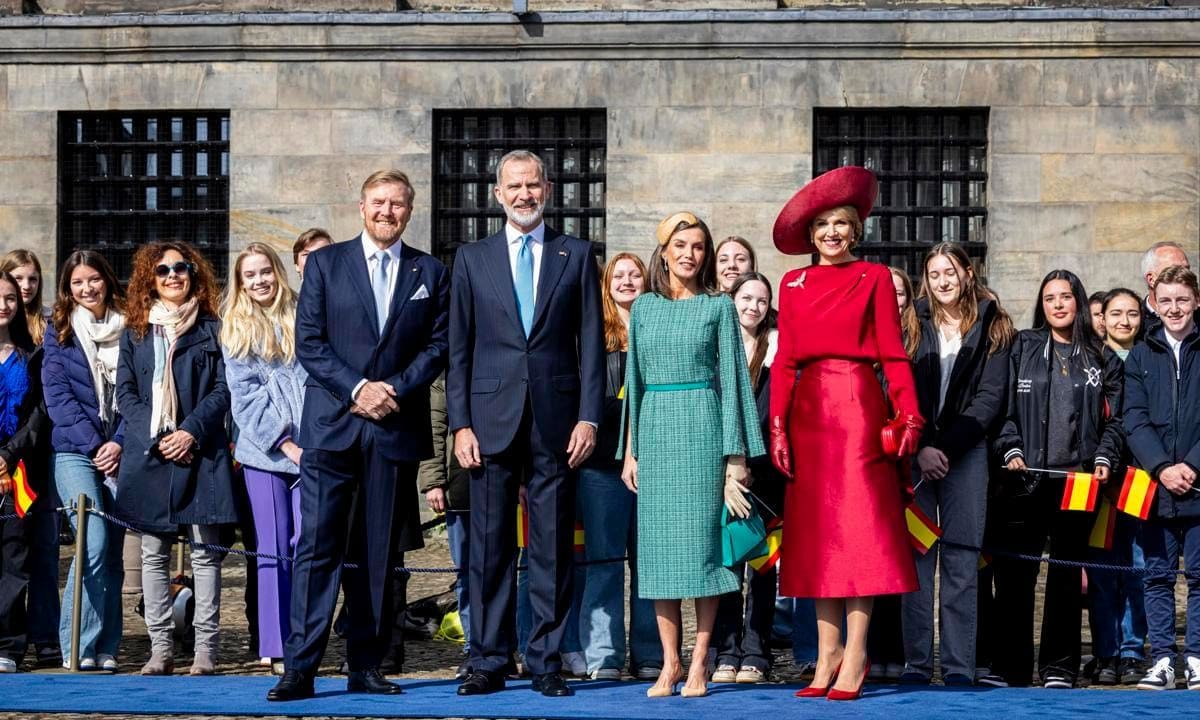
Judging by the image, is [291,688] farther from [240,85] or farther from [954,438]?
[240,85]

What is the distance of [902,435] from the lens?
7758 millimetres

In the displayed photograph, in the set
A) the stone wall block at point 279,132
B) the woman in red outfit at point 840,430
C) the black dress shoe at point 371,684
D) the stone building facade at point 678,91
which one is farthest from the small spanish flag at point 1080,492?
the stone wall block at point 279,132

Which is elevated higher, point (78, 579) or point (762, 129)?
point (762, 129)

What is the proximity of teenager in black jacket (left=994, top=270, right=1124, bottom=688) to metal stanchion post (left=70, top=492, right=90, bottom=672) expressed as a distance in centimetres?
455

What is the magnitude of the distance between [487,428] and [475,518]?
0.41 meters

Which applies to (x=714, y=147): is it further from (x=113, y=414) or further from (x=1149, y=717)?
(x=1149, y=717)

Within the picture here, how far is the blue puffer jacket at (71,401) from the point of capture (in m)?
9.63

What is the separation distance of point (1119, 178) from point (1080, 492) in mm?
7857


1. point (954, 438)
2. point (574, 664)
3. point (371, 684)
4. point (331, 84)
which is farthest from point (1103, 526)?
point (331, 84)

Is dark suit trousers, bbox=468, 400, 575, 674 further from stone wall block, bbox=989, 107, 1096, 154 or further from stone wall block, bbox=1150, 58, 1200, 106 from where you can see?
stone wall block, bbox=1150, 58, 1200, 106

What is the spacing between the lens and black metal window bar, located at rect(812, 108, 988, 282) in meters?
16.4

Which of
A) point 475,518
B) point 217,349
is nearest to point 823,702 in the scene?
point 475,518

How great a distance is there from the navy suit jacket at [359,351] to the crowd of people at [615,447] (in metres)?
0.01

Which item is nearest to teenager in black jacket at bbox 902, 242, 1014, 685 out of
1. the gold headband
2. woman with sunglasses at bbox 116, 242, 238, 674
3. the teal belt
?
the teal belt
